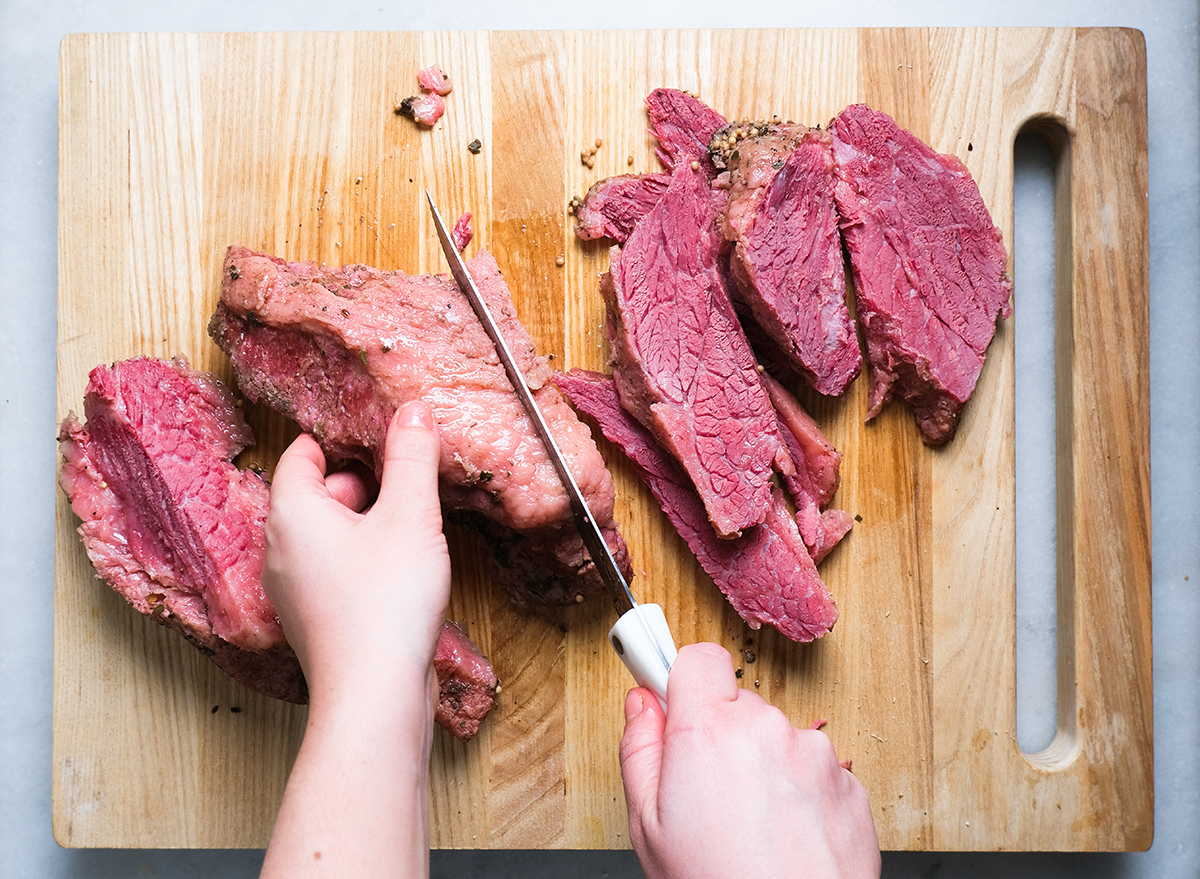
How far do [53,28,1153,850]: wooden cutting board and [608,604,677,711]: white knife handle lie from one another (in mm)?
501

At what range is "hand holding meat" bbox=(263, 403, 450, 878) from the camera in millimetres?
1866

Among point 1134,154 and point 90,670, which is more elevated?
point 1134,154

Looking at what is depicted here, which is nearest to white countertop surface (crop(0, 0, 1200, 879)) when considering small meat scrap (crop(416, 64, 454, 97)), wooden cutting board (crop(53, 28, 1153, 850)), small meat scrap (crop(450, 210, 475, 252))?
Answer: wooden cutting board (crop(53, 28, 1153, 850))

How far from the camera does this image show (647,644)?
2.17 m

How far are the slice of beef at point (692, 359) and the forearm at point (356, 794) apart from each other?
1.04m

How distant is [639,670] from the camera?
2.19 metres

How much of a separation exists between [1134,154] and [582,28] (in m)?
1.83


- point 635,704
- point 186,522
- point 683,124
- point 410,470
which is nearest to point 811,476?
point 635,704

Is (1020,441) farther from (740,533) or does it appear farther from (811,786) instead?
(811,786)

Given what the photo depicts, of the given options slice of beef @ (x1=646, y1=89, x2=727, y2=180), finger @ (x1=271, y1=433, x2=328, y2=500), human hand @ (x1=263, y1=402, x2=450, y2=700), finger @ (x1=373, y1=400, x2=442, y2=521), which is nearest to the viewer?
human hand @ (x1=263, y1=402, x2=450, y2=700)

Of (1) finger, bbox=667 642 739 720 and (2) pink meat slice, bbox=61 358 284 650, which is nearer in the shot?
(1) finger, bbox=667 642 739 720

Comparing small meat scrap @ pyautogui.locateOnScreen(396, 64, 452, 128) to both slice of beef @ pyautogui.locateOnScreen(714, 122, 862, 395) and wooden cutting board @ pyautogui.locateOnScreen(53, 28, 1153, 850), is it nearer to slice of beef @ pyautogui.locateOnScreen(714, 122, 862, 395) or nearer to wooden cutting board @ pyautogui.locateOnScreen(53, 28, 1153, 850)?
wooden cutting board @ pyautogui.locateOnScreen(53, 28, 1153, 850)

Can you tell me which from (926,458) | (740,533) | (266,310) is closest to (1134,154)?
(926,458)

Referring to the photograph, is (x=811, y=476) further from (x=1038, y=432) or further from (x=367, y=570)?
(x=367, y=570)
